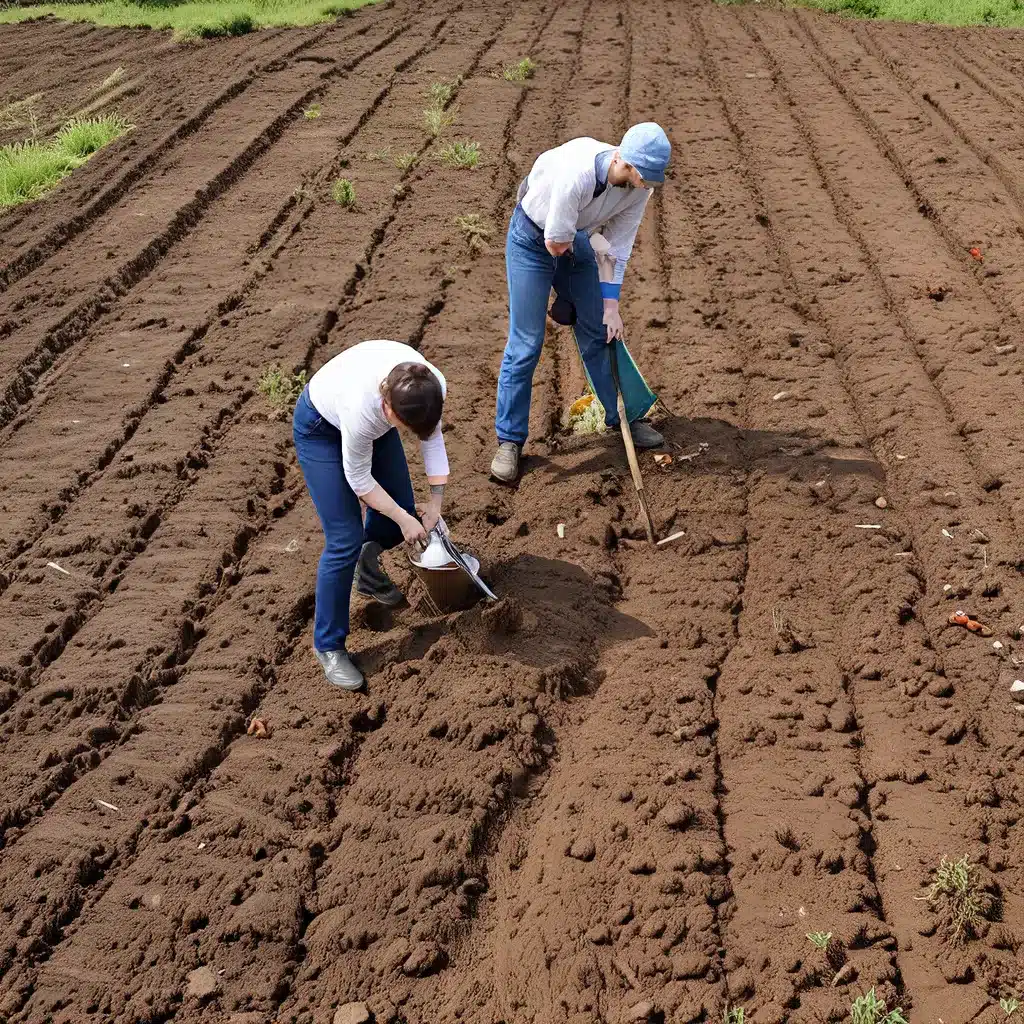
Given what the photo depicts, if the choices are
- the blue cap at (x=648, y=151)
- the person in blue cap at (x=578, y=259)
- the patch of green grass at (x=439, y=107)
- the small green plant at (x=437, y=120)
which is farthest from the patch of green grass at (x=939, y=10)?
the blue cap at (x=648, y=151)

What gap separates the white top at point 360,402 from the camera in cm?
411

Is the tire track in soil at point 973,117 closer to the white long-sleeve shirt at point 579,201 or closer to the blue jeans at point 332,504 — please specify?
the white long-sleeve shirt at point 579,201

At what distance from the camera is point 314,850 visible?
4043mm

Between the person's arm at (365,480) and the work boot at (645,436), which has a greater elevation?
the person's arm at (365,480)

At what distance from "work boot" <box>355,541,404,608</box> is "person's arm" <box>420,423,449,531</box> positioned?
2.02 feet

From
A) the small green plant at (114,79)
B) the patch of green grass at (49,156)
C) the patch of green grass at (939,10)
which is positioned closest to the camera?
the patch of green grass at (49,156)

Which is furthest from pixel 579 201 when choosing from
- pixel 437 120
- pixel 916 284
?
pixel 437 120

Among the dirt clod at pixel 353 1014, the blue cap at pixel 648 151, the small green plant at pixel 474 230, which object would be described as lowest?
the dirt clod at pixel 353 1014

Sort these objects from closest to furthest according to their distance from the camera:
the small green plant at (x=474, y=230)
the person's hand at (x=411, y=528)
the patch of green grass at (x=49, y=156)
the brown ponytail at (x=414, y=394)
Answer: the brown ponytail at (x=414, y=394) < the person's hand at (x=411, y=528) < the small green plant at (x=474, y=230) < the patch of green grass at (x=49, y=156)

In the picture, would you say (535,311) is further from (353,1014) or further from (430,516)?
(353,1014)

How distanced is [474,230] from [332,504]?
4.88 m

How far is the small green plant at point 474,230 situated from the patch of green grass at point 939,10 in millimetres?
9448

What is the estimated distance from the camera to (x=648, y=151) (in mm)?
4922

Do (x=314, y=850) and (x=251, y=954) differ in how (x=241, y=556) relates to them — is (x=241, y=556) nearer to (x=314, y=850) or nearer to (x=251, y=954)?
(x=314, y=850)
